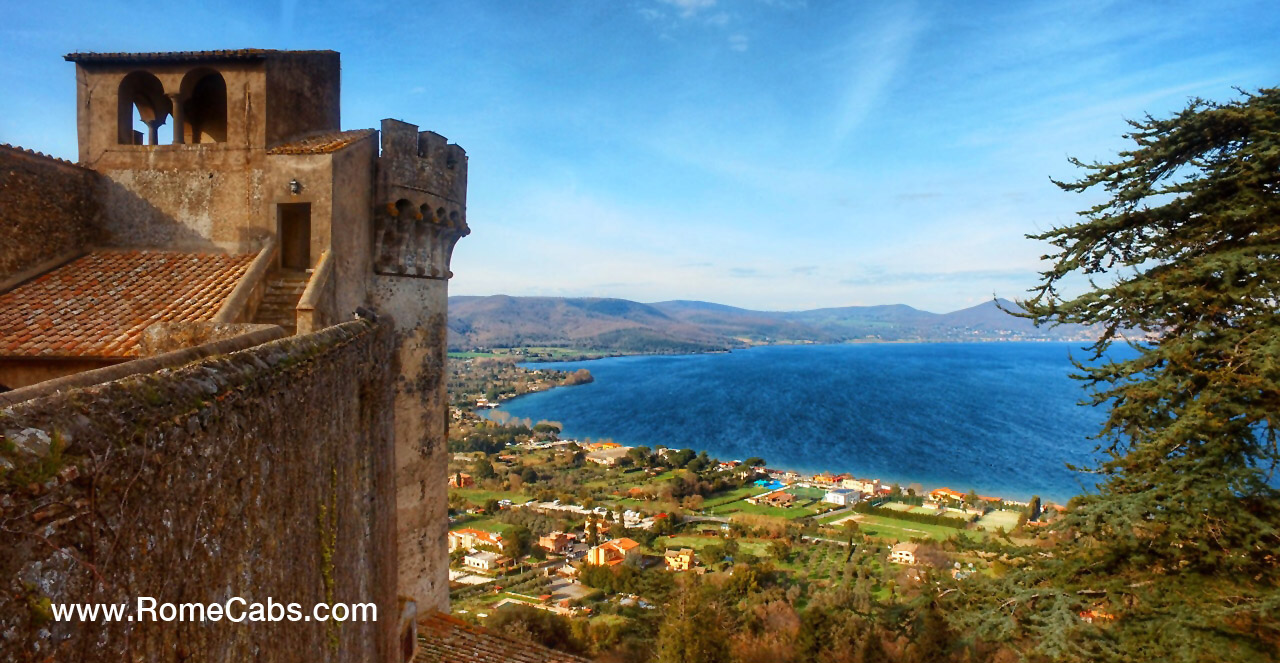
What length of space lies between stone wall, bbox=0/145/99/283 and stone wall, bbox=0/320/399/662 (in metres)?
6.40

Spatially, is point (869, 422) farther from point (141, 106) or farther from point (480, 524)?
point (141, 106)

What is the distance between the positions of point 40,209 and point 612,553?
152 feet

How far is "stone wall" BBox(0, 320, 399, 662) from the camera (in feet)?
7.60

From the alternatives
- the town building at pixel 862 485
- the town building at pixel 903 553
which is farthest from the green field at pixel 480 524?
the town building at pixel 862 485

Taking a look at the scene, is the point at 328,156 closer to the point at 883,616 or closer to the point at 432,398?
the point at 432,398

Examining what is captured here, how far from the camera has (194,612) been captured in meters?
3.26

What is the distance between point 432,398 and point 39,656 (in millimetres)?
10655

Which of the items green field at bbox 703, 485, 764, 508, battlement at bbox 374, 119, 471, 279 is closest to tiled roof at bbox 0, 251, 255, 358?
battlement at bbox 374, 119, 471, 279

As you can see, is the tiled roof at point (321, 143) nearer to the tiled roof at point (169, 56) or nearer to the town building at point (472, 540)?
the tiled roof at point (169, 56)

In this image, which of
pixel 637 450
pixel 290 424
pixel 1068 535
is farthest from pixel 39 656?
pixel 637 450

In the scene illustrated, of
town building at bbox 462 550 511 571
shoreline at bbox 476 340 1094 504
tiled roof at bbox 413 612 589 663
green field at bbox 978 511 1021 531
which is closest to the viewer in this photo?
tiled roof at bbox 413 612 589 663

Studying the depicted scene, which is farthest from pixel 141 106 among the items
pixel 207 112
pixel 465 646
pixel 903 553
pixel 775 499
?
pixel 775 499

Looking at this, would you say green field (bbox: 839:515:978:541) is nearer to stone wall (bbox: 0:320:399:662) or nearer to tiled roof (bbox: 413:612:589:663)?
tiled roof (bbox: 413:612:589:663)

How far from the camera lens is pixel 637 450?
94625 millimetres
